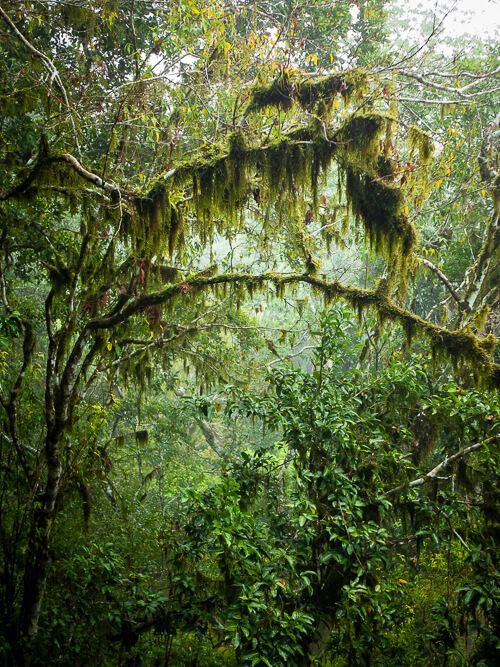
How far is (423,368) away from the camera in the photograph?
593 centimetres

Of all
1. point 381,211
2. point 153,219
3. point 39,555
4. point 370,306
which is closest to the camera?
point 39,555

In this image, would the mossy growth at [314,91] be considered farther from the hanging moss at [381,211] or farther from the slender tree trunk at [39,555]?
the slender tree trunk at [39,555]

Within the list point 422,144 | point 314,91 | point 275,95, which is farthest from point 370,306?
point 275,95

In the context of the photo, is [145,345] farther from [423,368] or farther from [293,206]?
[423,368]

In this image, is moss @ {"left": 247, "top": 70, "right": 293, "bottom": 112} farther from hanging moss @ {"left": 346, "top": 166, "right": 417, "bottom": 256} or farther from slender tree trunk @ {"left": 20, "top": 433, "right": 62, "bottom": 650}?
slender tree trunk @ {"left": 20, "top": 433, "right": 62, "bottom": 650}

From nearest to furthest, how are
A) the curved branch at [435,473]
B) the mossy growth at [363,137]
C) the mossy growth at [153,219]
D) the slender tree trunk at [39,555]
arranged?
1. the slender tree trunk at [39,555]
2. the mossy growth at [363,137]
3. the mossy growth at [153,219]
4. the curved branch at [435,473]

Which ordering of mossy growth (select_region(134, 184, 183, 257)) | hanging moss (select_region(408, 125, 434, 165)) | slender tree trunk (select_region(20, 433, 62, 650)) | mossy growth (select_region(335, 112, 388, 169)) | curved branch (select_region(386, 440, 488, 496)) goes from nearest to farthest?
slender tree trunk (select_region(20, 433, 62, 650)) < mossy growth (select_region(335, 112, 388, 169)) < mossy growth (select_region(134, 184, 183, 257)) < hanging moss (select_region(408, 125, 434, 165)) < curved branch (select_region(386, 440, 488, 496))

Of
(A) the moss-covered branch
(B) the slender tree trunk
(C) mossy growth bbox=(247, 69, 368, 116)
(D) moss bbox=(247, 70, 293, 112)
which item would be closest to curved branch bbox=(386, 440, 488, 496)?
(A) the moss-covered branch

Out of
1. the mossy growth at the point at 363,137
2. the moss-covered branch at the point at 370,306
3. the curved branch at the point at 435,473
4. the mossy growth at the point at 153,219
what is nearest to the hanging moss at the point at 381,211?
the mossy growth at the point at 363,137

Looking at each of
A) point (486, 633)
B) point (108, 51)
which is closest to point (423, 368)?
point (486, 633)

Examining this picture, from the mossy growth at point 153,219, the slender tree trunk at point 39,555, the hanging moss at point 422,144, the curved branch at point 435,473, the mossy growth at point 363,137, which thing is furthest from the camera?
the curved branch at point 435,473

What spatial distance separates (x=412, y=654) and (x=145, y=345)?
5119mm

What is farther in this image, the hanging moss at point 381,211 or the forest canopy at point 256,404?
the hanging moss at point 381,211

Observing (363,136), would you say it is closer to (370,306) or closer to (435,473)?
(370,306)
